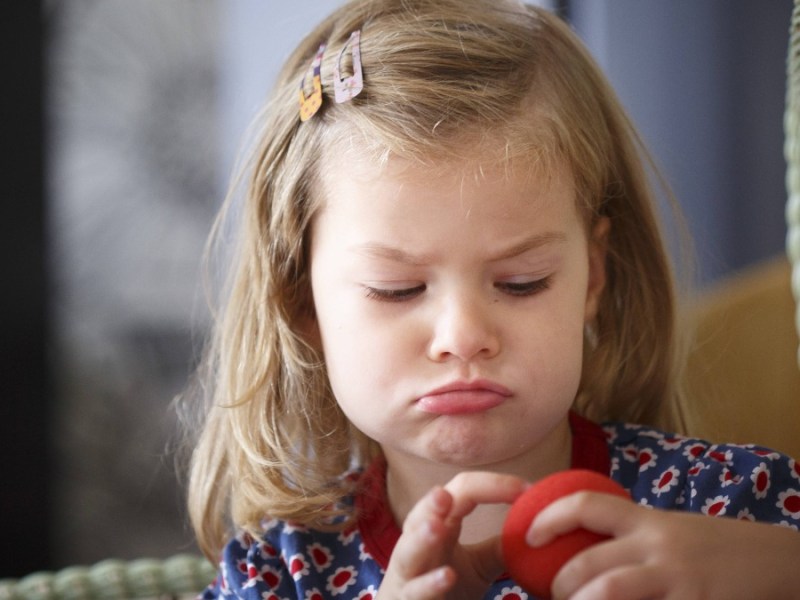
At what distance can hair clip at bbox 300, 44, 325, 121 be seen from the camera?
1.03m

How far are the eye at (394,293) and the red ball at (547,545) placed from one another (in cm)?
24

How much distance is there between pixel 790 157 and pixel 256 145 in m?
0.61

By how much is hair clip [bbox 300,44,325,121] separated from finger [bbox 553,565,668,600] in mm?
525

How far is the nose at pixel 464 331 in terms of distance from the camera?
867 mm

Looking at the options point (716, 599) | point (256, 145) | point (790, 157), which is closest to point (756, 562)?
point (716, 599)

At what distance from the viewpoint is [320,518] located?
1.08m

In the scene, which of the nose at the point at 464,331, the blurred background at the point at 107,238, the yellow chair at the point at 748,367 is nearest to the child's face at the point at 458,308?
the nose at the point at 464,331

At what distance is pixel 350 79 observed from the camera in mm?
1012

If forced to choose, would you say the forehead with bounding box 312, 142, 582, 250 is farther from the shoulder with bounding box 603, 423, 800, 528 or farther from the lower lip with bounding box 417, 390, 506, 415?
the shoulder with bounding box 603, 423, 800, 528

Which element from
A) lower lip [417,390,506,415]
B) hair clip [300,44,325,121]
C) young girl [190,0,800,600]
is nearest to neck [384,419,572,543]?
young girl [190,0,800,600]

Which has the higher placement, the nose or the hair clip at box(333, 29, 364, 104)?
the hair clip at box(333, 29, 364, 104)

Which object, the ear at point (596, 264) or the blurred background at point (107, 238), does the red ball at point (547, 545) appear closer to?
the ear at point (596, 264)

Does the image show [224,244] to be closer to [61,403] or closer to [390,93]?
[390,93]

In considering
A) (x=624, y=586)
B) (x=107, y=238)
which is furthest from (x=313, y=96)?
(x=107, y=238)
